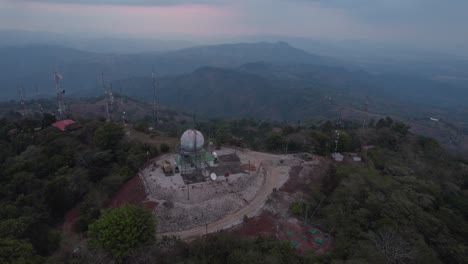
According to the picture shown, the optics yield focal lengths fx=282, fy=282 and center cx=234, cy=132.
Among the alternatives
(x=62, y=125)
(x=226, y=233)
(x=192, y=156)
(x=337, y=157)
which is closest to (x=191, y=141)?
(x=192, y=156)

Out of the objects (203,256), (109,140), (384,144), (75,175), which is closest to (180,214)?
(203,256)

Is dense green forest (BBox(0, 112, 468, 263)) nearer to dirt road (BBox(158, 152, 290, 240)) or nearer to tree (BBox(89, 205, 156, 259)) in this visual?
tree (BBox(89, 205, 156, 259))

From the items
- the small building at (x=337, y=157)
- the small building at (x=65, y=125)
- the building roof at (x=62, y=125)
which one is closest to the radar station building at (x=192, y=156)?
the small building at (x=337, y=157)

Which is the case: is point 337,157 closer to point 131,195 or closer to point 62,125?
point 131,195

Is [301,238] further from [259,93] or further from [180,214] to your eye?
[259,93]

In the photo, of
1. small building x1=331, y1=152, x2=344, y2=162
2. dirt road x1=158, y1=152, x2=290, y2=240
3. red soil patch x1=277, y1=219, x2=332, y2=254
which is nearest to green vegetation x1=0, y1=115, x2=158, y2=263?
dirt road x1=158, y1=152, x2=290, y2=240

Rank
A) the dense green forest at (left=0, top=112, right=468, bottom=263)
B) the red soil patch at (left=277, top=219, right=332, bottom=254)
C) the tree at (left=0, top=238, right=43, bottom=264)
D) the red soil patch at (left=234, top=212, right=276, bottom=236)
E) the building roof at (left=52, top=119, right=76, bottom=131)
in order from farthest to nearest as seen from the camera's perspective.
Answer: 1. the building roof at (left=52, top=119, right=76, bottom=131)
2. the red soil patch at (left=234, top=212, right=276, bottom=236)
3. the red soil patch at (left=277, top=219, right=332, bottom=254)
4. the dense green forest at (left=0, top=112, right=468, bottom=263)
5. the tree at (left=0, top=238, right=43, bottom=264)
